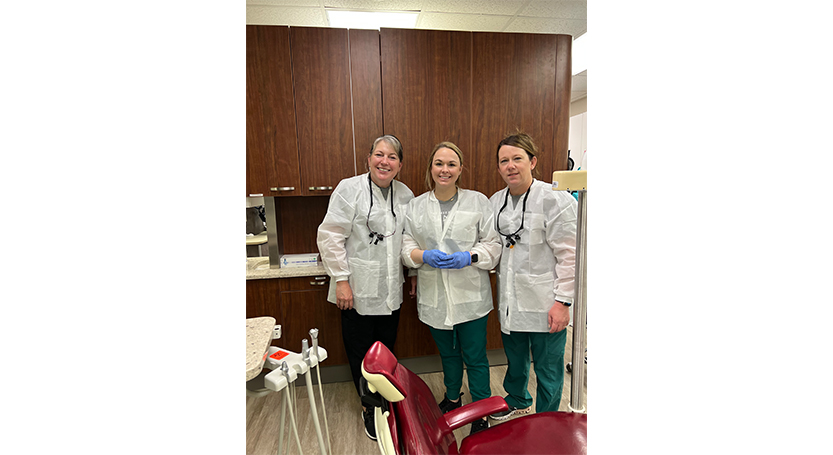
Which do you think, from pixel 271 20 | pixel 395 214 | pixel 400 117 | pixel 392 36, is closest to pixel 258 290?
pixel 395 214

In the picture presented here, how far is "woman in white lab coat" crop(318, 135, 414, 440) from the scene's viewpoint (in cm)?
170

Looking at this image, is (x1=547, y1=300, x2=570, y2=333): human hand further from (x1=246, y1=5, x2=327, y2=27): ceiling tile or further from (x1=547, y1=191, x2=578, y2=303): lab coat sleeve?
(x1=246, y1=5, x2=327, y2=27): ceiling tile

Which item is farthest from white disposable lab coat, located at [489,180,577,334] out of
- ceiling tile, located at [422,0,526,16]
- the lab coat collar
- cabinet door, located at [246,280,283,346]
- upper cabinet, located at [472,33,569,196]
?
ceiling tile, located at [422,0,526,16]

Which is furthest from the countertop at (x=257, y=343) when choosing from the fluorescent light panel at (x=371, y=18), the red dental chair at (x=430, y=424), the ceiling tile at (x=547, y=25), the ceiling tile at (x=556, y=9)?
the ceiling tile at (x=547, y=25)

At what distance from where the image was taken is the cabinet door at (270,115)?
74.7 inches

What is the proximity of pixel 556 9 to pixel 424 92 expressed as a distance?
137cm

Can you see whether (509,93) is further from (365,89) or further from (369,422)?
(369,422)

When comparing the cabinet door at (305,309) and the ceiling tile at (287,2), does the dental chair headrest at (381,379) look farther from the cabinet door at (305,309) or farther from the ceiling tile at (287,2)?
the ceiling tile at (287,2)

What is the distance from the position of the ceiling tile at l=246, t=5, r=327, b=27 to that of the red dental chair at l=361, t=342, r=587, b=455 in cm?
258

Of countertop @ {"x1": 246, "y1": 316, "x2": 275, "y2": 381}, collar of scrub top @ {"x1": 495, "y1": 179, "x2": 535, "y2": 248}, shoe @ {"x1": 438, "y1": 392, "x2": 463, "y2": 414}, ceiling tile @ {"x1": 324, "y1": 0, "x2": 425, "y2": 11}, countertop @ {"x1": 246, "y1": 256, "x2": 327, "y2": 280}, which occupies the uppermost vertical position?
ceiling tile @ {"x1": 324, "y1": 0, "x2": 425, "y2": 11}

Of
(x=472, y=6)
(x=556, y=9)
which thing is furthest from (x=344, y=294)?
(x=556, y=9)

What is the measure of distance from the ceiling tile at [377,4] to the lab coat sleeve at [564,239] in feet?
5.89

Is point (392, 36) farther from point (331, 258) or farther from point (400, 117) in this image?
point (331, 258)

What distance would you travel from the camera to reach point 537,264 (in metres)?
1.50
